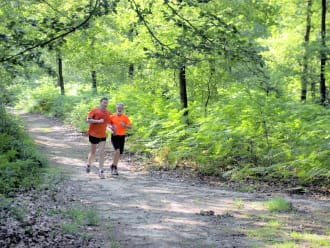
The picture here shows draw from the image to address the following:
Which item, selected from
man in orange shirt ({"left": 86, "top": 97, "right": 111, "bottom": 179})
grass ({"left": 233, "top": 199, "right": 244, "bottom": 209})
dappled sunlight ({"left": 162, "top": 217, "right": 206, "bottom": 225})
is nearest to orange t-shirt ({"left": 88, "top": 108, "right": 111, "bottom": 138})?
man in orange shirt ({"left": 86, "top": 97, "right": 111, "bottom": 179})

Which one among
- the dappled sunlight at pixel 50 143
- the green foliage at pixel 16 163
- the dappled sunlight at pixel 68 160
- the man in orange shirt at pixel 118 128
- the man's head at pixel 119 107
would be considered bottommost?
the dappled sunlight at pixel 68 160

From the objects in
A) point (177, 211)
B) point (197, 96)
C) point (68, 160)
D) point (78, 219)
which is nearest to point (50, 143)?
point (68, 160)

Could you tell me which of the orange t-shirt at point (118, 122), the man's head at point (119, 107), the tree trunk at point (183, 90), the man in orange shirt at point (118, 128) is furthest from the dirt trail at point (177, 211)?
the tree trunk at point (183, 90)

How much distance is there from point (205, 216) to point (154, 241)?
168 centimetres

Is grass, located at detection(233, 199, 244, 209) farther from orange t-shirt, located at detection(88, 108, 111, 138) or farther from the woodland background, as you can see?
orange t-shirt, located at detection(88, 108, 111, 138)

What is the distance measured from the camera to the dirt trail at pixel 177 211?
20.8 ft

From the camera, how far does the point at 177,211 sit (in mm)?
7906

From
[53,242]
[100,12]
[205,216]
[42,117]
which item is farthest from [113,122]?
[42,117]

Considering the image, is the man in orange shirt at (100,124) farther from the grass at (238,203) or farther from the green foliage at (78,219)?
the grass at (238,203)

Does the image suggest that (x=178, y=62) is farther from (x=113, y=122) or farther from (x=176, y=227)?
(x=113, y=122)

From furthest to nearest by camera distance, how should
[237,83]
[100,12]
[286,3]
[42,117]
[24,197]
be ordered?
[42,117] < [286,3] < [237,83] < [24,197] < [100,12]

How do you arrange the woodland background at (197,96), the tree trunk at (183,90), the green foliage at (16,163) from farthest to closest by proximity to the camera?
1. the tree trunk at (183,90)
2. the green foliage at (16,163)
3. the woodland background at (197,96)

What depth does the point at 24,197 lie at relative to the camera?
8.31m

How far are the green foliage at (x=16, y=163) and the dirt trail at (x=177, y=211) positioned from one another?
1046 millimetres
